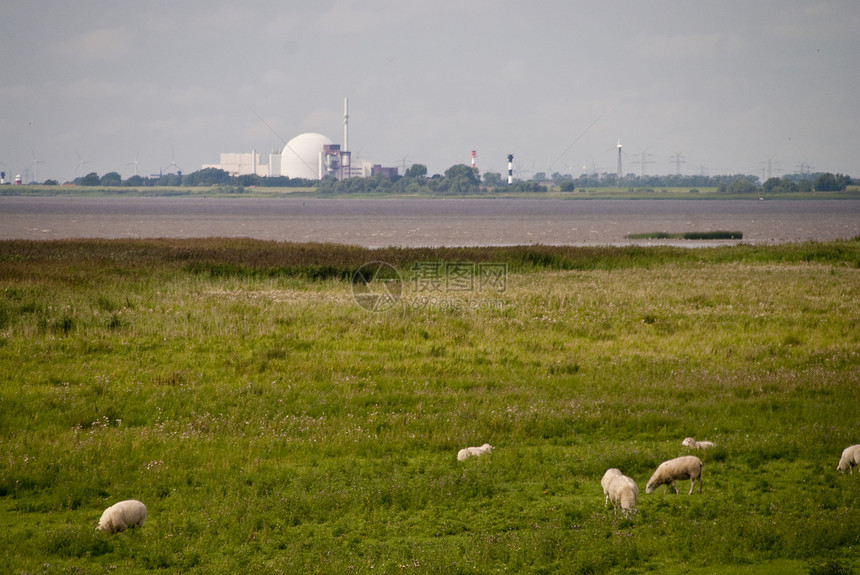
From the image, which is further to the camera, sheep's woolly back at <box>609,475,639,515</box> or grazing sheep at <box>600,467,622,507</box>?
grazing sheep at <box>600,467,622,507</box>

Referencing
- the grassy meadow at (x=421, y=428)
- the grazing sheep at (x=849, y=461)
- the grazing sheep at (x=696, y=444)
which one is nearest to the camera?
the grassy meadow at (x=421, y=428)

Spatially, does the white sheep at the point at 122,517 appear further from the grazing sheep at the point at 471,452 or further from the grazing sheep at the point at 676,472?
the grazing sheep at the point at 676,472

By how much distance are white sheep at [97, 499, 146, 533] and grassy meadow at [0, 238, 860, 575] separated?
286 millimetres

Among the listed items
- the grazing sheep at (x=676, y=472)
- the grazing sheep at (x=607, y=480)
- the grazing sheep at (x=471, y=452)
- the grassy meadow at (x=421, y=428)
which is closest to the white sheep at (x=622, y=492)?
the grazing sheep at (x=607, y=480)

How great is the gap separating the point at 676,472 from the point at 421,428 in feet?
19.2

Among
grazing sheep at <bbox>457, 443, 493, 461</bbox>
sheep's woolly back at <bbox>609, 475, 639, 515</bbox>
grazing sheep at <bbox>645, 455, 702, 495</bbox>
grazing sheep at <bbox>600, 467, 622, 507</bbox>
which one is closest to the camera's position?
sheep's woolly back at <bbox>609, 475, 639, 515</bbox>

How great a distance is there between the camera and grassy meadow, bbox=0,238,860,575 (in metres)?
10.6

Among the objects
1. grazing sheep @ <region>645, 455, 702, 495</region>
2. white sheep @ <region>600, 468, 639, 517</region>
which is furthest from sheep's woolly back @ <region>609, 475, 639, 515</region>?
grazing sheep @ <region>645, 455, 702, 495</region>

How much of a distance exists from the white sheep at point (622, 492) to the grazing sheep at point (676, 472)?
80 cm

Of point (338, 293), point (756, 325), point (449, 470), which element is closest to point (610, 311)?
point (756, 325)

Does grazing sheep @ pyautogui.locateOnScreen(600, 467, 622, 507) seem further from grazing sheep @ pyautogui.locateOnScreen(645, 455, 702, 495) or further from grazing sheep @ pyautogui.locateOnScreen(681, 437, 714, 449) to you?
grazing sheep @ pyautogui.locateOnScreen(681, 437, 714, 449)

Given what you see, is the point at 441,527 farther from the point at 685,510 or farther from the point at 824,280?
the point at 824,280

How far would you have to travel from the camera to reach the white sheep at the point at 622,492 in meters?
11.5

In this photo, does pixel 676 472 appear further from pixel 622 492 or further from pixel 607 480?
pixel 622 492
